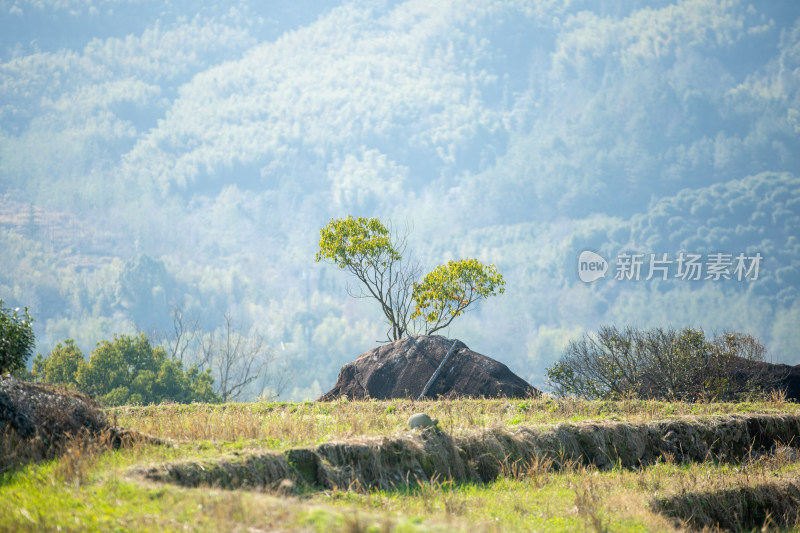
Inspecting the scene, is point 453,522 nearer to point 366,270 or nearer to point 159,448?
point 159,448

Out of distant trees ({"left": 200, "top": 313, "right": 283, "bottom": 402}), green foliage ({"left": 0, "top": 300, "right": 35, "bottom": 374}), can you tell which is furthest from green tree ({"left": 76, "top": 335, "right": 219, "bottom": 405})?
green foliage ({"left": 0, "top": 300, "right": 35, "bottom": 374})

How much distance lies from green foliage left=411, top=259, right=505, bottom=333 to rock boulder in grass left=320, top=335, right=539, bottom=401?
8.75ft

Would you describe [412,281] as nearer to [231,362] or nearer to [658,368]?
[658,368]

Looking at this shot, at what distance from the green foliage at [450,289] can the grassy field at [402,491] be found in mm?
8753

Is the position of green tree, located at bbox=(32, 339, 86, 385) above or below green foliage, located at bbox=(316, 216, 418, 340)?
below

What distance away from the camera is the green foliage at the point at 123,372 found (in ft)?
108

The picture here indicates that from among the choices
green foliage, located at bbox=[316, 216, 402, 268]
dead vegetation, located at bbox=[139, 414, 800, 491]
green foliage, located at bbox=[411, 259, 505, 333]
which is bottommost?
dead vegetation, located at bbox=[139, 414, 800, 491]

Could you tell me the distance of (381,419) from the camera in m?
12.8

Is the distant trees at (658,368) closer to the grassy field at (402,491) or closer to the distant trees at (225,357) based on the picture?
the grassy field at (402,491)

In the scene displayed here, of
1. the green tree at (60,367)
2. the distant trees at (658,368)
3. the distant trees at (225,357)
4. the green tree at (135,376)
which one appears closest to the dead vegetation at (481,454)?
the distant trees at (658,368)

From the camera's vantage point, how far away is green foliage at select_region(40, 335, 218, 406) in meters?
32.9

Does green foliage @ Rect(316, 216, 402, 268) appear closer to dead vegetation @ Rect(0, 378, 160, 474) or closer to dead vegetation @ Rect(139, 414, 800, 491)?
dead vegetation @ Rect(139, 414, 800, 491)

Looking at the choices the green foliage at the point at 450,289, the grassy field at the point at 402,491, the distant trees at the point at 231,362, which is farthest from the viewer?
the distant trees at the point at 231,362

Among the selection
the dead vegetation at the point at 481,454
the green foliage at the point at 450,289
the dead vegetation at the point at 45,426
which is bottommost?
the dead vegetation at the point at 481,454
